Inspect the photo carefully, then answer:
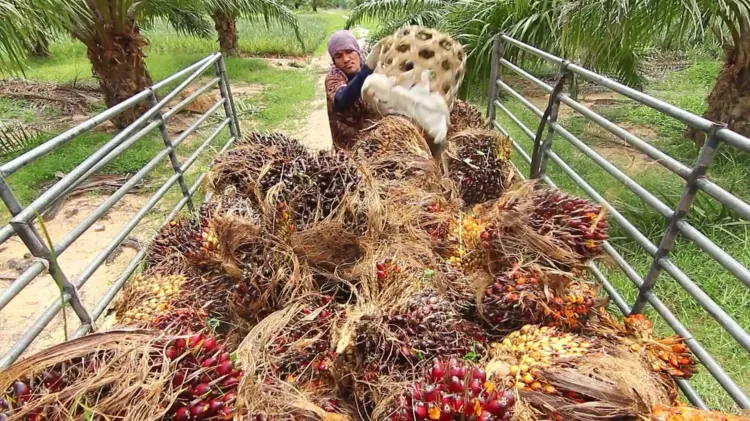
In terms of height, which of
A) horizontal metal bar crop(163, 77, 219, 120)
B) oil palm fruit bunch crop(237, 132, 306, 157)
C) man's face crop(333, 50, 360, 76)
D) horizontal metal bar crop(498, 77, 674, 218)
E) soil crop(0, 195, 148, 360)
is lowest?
soil crop(0, 195, 148, 360)

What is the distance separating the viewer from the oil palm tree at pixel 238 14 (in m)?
6.73

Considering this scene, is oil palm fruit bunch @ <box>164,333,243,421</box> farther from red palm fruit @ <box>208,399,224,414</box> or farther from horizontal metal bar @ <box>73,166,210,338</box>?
horizontal metal bar @ <box>73,166,210,338</box>

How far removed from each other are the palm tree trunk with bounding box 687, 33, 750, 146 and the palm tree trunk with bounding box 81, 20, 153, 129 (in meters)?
6.02

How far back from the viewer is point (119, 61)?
5492mm

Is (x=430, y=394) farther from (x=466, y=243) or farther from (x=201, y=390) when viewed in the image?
(x=466, y=243)

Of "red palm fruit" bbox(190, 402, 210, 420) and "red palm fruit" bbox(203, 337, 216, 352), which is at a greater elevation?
"red palm fruit" bbox(203, 337, 216, 352)

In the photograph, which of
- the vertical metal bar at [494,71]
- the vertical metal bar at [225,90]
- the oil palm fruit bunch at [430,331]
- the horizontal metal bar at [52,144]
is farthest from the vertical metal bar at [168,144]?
the vertical metal bar at [494,71]

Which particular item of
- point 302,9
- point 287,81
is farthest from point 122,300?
point 302,9

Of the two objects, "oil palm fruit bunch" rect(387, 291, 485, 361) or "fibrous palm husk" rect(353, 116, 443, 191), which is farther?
"fibrous palm husk" rect(353, 116, 443, 191)

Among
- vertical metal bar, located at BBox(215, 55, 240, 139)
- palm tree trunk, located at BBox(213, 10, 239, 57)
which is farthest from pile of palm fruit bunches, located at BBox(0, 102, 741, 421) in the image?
palm tree trunk, located at BBox(213, 10, 239, 57)

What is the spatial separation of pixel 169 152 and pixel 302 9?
3882cm

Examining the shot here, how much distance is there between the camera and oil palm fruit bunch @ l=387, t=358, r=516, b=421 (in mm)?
934

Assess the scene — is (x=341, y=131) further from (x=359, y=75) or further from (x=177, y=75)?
(x=177, y=75)

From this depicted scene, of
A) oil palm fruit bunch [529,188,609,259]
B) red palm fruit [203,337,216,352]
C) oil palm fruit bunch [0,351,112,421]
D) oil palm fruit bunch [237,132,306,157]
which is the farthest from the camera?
oil palm fruit bunch [237,132,306,157]
